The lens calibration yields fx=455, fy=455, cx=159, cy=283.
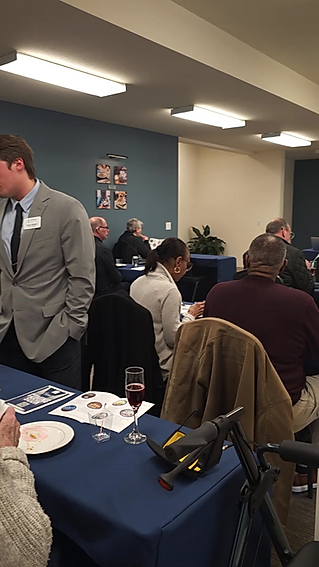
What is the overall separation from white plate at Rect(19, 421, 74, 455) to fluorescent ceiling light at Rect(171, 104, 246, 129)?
4.70 meters

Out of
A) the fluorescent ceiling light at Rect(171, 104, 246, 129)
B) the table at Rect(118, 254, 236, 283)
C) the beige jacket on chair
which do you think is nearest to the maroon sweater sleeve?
the beige jacket on chair

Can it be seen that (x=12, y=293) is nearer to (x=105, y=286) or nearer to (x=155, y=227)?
(x=105, y=286)

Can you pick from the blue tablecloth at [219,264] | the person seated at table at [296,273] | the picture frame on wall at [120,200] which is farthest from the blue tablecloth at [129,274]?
the person seated at table at [296,273]

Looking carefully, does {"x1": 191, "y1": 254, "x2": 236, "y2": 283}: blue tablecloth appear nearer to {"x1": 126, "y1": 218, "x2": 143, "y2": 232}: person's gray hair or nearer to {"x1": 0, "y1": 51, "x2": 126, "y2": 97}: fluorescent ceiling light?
{"x1": 126, "y1": 218, "x2": 143, "y2": 232}: person's gray hair

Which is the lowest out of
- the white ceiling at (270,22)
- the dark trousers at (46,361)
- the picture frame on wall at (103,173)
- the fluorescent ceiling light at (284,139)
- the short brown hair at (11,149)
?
the dark trousers at (46,361)

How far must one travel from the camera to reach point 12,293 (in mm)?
2039

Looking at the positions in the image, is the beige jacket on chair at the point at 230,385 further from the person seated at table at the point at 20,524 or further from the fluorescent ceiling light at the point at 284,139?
the fluorescent ceiling light at the point at 284,139

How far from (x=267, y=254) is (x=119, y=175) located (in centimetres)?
501

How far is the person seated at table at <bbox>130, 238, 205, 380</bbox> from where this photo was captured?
2418 mm

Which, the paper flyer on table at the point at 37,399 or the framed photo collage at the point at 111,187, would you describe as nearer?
the paper flyer on table at the point at 37,399

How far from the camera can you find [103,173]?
6469 mm

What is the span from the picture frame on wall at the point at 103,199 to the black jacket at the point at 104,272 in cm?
189

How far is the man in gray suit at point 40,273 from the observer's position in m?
2.01

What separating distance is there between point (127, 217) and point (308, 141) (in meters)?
3.68
